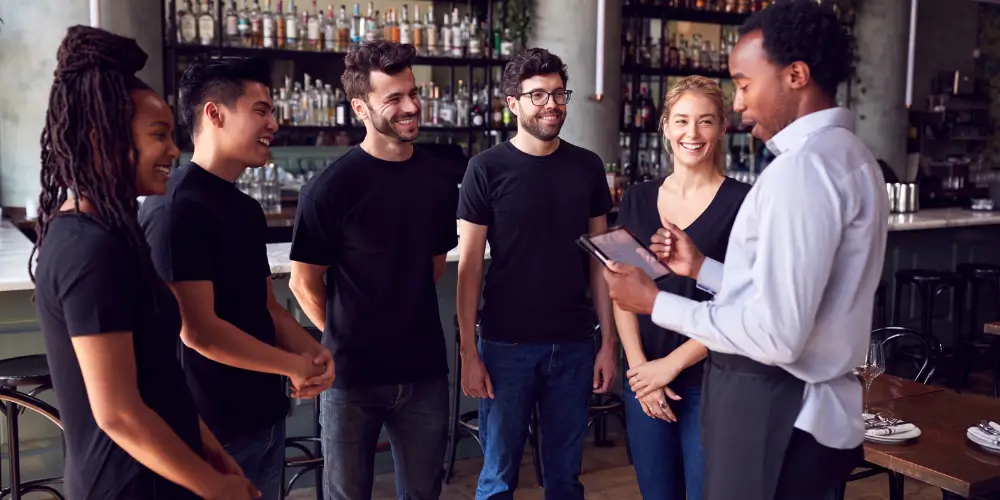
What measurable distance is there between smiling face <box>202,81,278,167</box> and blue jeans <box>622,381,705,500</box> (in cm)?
123

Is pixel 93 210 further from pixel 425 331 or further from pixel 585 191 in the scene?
pixel 585 191

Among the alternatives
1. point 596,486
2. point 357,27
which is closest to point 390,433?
point 596,486

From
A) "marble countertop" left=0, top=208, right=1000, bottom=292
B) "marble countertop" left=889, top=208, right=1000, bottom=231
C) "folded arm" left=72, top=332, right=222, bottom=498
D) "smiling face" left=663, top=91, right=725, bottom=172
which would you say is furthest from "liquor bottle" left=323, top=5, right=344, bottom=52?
"folded arm" left=72, top=332, right=222, bottom=498

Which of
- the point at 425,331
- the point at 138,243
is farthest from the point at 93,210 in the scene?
the point at 425,331

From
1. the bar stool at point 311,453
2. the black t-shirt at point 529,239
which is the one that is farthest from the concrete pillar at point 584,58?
the black t-shirt at point 529,239

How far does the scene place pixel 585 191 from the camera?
109 inches

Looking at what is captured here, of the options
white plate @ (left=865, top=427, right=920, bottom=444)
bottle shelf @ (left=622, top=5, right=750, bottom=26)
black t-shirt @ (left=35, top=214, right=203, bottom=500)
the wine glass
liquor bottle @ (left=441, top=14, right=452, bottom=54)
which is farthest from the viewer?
bottle shelf @ (left=622, top=5, right=750, bottom=26)

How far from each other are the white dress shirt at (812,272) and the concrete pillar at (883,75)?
6.65m

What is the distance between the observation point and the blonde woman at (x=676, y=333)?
7.98 feet

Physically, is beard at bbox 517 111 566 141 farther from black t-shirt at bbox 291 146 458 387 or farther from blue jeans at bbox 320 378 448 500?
blue jeans at bbox 320 378 448 500

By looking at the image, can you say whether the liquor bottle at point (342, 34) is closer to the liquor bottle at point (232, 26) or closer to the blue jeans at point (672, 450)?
the liquor bottle at point (232, 26)

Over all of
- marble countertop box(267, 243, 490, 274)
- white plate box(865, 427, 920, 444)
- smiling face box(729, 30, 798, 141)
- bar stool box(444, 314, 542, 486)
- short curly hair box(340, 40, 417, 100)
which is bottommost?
bar stool box(444, 314, 542, 486)

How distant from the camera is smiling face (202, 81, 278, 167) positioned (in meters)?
1.96

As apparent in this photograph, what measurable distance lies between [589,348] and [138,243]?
1626 mm
